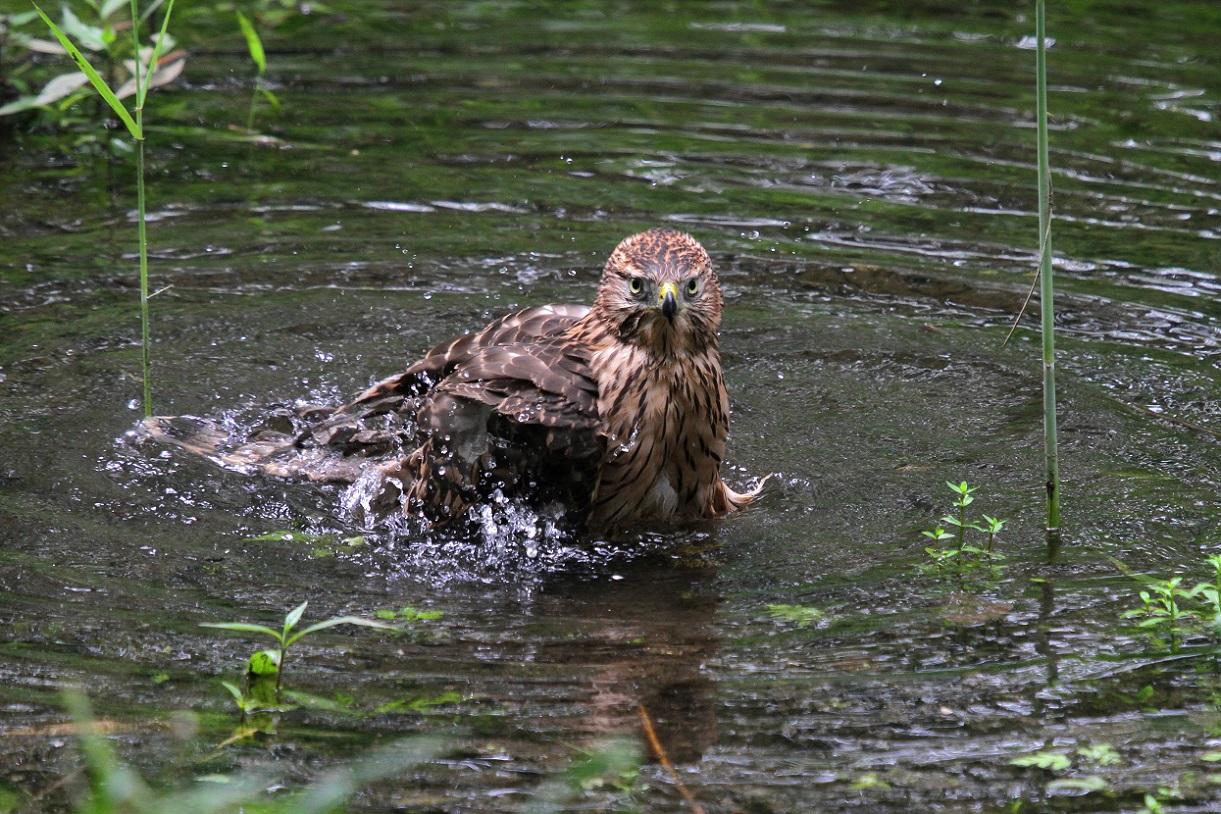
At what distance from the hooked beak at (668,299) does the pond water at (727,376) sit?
0.89 m

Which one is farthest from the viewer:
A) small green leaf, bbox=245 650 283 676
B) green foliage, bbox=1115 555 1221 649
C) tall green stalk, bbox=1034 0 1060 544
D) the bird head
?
the bird head

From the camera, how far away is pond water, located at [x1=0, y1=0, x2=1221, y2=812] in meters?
3.83

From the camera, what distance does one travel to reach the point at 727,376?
6801 millimetres

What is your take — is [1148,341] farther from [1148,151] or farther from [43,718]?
[43,718]

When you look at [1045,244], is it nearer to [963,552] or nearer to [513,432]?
[963,552]

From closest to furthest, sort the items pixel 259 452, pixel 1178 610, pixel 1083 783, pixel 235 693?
pixel 1083 783 → pixel 235 693 → pixel 1178 610 → pixel 259 452

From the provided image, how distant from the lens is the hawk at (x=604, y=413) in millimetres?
5238

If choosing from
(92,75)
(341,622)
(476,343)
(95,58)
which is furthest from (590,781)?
(95,58)

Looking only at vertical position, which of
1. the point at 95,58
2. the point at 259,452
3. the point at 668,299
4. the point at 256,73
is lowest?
the point at 259,452

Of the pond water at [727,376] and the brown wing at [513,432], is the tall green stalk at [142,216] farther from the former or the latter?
the brown wing at [513,432]

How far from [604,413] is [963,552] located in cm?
134

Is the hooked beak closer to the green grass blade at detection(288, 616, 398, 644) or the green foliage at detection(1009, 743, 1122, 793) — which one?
the green grass blade at detection(288, 616, 398, 644)

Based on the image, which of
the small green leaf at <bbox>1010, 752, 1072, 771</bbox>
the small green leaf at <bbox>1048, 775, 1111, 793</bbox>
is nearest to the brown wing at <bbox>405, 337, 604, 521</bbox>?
the small green leaf at <bbox>1010, 752, 1072, 771</bbox>

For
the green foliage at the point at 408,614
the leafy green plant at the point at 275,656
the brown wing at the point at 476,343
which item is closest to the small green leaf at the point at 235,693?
the leafy green plant at the point at 275,656
